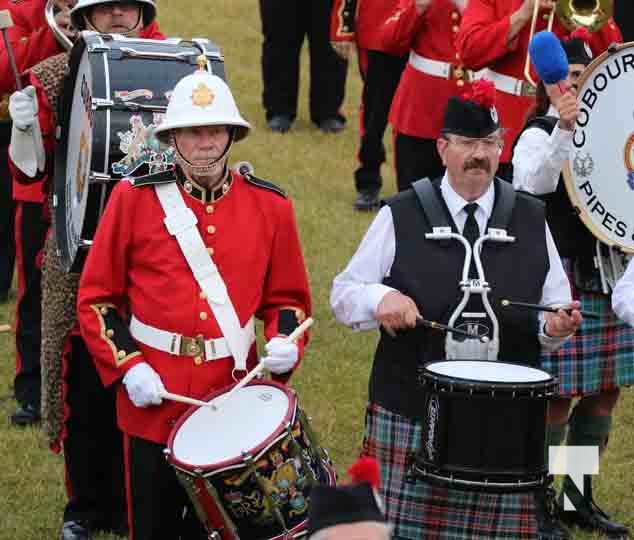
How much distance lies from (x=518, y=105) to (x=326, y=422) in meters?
1.81

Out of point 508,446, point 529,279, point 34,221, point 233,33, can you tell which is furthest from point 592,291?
point 233,33

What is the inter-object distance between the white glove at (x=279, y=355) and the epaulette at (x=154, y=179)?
66 cm

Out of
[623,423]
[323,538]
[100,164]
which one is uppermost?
[100,164]

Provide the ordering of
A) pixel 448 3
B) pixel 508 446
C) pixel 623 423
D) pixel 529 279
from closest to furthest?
pixel 508 446 < pixel 529 279 < pixel 623 423 < pixel 448 3

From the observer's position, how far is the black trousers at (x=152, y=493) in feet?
17.9

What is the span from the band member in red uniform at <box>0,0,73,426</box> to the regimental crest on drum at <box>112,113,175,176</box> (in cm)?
157

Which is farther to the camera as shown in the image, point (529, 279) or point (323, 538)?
point (529, 279)

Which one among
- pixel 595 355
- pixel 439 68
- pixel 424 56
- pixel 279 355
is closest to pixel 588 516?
pixel 595 355

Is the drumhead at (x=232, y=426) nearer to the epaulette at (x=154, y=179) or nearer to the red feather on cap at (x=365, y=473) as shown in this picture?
the epaulette at (x=154, y=179)

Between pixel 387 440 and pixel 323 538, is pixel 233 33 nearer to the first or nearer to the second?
pixel 387 440

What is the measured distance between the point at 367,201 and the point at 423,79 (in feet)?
9.04

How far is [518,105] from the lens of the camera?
7824 millimetres

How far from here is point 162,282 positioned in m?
5.39

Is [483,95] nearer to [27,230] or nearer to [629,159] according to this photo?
[629,159]
